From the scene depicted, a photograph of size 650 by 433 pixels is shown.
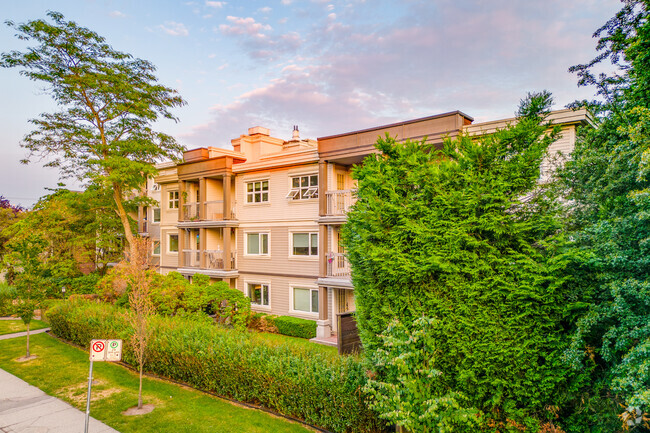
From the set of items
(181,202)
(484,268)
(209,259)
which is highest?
(181,202)

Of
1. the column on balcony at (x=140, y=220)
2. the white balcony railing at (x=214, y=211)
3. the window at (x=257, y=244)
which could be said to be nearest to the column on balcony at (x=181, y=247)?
the white balcony railing at (x=214, y=211)

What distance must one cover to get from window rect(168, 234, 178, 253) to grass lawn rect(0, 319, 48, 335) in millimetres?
8841

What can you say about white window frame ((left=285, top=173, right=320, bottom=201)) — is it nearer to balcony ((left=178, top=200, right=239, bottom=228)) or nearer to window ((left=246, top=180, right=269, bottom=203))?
window ((left=246, top=180, right=269, bottom=203))

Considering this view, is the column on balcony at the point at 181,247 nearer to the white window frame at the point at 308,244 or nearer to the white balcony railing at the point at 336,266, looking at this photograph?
the white window frame at the point at 308,244

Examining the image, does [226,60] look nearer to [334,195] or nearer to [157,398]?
[334,195]

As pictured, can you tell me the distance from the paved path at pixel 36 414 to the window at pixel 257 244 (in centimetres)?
1276

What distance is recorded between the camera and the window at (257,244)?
23.3 meters

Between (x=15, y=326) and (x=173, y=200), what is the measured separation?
482 inches

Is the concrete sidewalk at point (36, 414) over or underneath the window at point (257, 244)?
underneath

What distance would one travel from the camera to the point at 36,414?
10.7 meters

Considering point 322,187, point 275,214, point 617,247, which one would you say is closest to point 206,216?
point 275,214

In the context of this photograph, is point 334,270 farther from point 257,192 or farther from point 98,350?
point 98,350

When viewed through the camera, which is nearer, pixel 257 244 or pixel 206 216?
pixel 257 244

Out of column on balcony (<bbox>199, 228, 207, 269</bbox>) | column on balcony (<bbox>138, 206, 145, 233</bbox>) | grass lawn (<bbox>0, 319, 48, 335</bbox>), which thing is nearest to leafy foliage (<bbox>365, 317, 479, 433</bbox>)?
column on balcony (<bbox>199, 228, 207, 269</bbox>)
